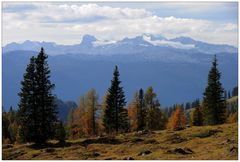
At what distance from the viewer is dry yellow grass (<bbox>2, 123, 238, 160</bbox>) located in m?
34.1

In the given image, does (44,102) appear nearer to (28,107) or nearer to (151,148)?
(28,107)

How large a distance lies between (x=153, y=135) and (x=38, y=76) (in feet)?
47.4

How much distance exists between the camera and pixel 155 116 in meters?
77.3

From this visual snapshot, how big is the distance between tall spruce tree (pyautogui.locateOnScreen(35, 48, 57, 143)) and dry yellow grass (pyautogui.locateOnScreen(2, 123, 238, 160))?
3.50m

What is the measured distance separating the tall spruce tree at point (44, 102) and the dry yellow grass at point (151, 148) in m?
3.50

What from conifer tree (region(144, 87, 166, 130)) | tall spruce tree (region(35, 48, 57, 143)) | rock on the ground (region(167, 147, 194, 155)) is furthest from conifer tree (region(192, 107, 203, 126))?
rock on the ground (region(167, 147, 194, 155))

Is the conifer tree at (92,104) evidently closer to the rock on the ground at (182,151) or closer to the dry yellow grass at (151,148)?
the dry yellow grass at (151,148)

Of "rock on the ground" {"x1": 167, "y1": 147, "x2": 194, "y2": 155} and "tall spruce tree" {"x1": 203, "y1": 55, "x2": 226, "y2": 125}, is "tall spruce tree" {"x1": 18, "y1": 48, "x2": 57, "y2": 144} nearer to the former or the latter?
"rock on the ground" {"x1": 167, "y1": 147, "x2": 194, "y2": 155}

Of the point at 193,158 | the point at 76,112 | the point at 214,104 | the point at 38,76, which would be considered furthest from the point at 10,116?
the point at 193,158

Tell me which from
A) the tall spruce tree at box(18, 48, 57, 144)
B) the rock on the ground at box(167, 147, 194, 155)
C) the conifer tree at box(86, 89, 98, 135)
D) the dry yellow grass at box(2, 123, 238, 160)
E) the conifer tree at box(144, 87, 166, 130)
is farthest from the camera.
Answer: the conifer tree at box(144, 87, 166, 130)

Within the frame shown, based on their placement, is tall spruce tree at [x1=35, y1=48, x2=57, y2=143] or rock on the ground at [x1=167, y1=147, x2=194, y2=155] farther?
tall spruce tree at [x1=35, y1=48, x2=57, y2=143]

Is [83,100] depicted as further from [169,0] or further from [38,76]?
[169,0]

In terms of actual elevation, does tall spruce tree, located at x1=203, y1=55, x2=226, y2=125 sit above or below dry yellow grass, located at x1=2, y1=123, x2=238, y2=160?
above

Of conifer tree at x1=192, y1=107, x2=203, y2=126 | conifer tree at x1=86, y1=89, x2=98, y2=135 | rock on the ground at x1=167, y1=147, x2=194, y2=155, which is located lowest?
rock on the ground at x1=167, y1=147, x2=194, y2=155
